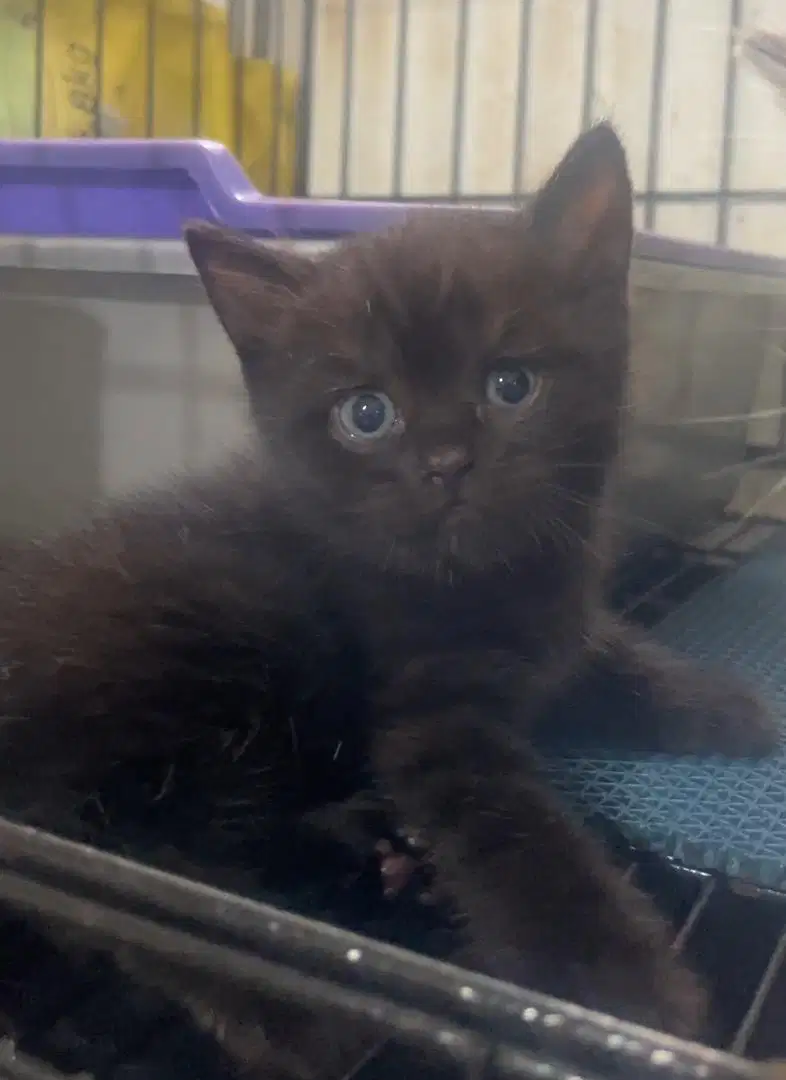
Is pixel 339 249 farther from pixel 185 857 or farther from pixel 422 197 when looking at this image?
pixel 422 197

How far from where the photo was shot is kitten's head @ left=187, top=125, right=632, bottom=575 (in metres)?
0.63

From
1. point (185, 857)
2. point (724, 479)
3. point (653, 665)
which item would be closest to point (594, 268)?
point (653, 665)

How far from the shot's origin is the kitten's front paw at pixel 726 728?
74cm

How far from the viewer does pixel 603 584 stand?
2.60 feet

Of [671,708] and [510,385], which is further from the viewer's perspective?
[671,708]

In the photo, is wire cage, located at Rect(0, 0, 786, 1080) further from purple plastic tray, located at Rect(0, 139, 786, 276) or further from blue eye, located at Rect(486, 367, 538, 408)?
blue eye, located at Rect(486, 367, 538, 408)

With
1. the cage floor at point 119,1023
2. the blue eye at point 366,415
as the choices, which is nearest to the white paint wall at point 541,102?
the blue eye at point 366,415

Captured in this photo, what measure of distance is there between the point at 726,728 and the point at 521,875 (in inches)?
10.6

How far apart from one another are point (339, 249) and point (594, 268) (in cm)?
18

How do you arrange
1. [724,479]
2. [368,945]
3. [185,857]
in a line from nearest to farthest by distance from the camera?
[368,945] → [185,857] → [724,479]

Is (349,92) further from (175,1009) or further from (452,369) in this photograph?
(175,1009)

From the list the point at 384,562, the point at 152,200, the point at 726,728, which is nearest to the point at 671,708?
the point at 726,728

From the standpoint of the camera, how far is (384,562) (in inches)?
26.1

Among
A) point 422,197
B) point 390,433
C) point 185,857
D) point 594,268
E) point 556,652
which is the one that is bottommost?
point 185,857
